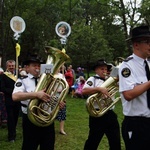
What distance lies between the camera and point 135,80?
2982 mm

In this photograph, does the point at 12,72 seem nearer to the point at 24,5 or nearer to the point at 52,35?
the point at 24,5

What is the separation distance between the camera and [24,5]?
20969 millimetres

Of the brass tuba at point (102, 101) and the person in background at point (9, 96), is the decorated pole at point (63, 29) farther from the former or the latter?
the brass tuba at point (102, 101)

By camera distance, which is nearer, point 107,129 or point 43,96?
point 43,96

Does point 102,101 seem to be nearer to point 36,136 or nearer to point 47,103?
point 47,103

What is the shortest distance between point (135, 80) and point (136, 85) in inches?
2.5

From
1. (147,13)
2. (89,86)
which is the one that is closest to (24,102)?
(89,86)

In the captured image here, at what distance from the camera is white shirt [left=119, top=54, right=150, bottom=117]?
2.99m

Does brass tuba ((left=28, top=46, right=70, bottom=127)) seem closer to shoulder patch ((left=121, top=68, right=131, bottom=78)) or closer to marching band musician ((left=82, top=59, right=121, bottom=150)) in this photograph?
marching band musician ((left=82, top=59, right=121, bottom=150))

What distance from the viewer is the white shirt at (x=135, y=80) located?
9.80 ft

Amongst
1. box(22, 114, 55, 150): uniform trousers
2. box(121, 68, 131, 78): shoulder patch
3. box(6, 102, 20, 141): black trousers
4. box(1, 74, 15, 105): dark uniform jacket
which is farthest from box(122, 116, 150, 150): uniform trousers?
box(1, 74, 15, 105): dark uniform jacket

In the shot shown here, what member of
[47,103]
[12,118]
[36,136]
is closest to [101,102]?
[47,103]

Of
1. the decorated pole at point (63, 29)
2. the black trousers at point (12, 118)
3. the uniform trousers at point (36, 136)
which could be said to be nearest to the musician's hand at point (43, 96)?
the uniform trousers at point (36, 136)

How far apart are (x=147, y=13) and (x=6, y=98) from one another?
888cm
